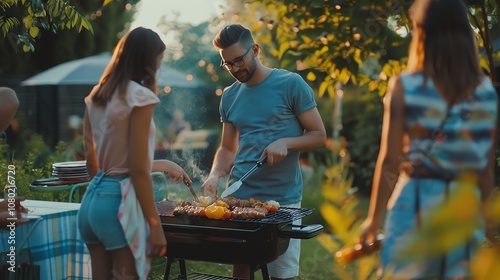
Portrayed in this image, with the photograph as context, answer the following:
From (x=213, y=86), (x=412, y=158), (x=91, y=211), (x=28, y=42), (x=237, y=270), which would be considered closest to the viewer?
(x=412, y=158)

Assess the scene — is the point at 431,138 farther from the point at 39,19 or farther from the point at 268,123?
the point at 39,19

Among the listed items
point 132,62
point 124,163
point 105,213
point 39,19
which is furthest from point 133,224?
point 39,19

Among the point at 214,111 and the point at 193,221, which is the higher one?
the point at 193,221

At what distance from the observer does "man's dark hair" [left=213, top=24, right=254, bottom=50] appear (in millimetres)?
3412

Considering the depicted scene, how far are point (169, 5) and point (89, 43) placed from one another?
8.86 feet

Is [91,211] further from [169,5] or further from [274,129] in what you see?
[169,5]

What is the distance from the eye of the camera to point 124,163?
240cm

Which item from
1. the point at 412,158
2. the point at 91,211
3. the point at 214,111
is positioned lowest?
the point at 214,111

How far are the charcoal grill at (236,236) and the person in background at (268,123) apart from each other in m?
0.27

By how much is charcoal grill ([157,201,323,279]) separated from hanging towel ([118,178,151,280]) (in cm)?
68

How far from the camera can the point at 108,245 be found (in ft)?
7.95

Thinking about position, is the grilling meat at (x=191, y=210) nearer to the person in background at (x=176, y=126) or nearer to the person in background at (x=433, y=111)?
the person in background at (x=433, y=111)

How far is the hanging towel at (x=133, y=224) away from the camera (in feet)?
7.79

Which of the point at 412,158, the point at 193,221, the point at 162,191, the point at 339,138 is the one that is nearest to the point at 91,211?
the point at 193,221
